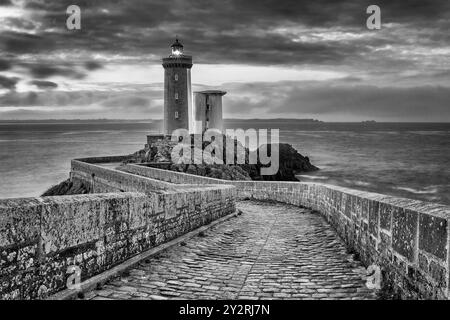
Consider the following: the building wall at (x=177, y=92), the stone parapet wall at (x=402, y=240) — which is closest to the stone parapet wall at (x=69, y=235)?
the stone parapet wall at (x=402, y=240)

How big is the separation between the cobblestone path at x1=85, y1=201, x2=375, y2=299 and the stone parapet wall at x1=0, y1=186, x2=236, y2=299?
349 millimetres

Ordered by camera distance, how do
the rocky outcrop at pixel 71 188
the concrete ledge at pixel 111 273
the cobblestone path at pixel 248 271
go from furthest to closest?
the rocky outcrop at pixel 71 188 → the cobblestone path at pixel 248 271 → the concrete ledge at pixel 111 273

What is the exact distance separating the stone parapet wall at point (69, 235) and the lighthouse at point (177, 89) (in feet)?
150

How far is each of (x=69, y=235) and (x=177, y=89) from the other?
4851cm

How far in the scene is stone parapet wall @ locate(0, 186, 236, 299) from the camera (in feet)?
12.7

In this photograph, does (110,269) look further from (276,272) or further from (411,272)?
(411,272)

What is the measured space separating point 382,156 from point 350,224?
90.1 meters

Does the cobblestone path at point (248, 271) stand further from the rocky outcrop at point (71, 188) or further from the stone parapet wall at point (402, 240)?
the rocky outcrop at point (71, 188)

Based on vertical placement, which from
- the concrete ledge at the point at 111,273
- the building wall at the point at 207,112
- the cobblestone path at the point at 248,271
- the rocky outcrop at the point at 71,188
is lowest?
the rocky outcrop at the point at 71,188

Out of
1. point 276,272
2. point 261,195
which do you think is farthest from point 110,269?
point 261,195

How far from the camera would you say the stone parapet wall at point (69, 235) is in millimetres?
3879

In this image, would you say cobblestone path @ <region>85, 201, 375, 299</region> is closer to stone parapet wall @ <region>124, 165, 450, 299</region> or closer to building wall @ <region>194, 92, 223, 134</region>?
stone parapet wall @ <region>124, 165, 450, 299</region>

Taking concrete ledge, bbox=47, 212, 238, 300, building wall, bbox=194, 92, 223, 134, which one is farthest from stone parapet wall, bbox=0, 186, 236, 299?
building wall, bbox=194, 92, 223, 134

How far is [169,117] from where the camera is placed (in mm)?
53375
